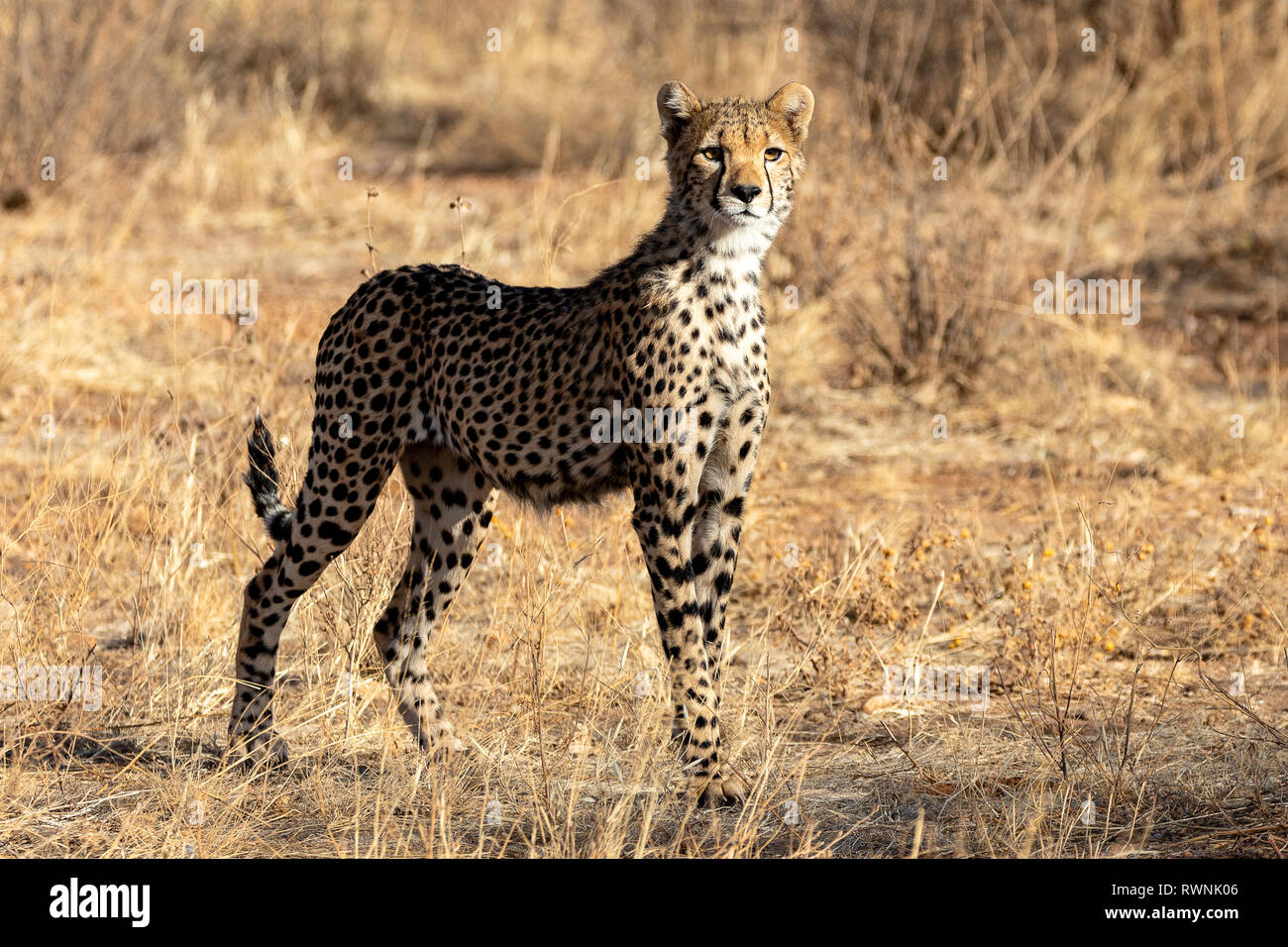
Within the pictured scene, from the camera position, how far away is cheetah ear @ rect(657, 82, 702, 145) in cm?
418

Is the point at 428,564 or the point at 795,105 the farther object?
the point at 428,564

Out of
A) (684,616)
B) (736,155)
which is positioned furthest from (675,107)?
(684,616)

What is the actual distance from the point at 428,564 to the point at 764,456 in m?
2.34

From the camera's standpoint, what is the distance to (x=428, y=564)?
4570mm

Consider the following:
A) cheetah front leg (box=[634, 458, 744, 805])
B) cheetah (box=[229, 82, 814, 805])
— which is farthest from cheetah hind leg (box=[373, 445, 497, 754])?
cheetah front leg (box=[634, 458, 744, 805])

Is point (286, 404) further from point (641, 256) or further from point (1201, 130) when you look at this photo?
point (1201, 130)

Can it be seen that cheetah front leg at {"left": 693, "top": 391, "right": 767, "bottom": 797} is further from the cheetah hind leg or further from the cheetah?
the cheetah hind leg

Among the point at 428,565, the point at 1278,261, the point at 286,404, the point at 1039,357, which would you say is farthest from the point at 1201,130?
the point at 428,565

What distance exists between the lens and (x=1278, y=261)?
31.7 feet

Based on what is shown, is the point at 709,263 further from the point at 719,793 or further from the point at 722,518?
the point at 719,793

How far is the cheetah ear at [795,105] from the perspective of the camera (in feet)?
→ 13.7
